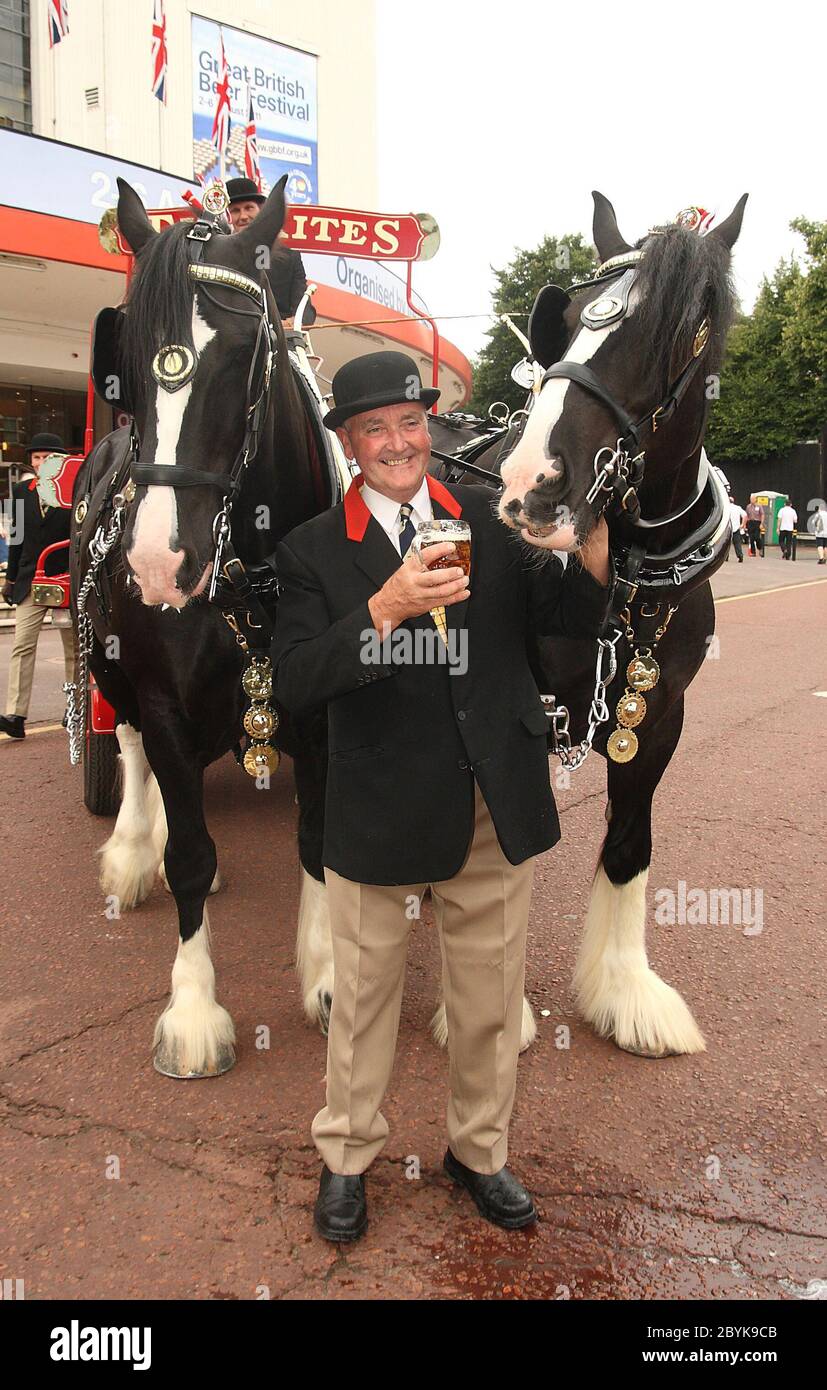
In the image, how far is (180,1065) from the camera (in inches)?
115

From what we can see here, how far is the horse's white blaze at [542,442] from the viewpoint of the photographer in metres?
2.01

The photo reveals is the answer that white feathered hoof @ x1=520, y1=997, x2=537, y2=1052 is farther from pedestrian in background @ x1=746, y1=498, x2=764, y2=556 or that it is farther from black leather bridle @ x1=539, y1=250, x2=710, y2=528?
pedestrian in background @ x1=746, y1=498, x2=764, y2=556

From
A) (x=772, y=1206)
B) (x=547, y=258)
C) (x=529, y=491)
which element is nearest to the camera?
(x=529, y=491)

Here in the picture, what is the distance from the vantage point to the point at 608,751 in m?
2.91

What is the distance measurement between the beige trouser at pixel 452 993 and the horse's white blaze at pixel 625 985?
90 cm

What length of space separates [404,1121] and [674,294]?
7.23 feet

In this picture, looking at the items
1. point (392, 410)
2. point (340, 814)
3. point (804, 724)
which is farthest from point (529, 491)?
point (804, 724)

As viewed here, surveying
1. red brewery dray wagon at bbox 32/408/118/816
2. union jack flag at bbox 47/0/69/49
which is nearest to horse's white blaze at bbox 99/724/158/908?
red brewery dray wagon at bbox 32/408/118/816

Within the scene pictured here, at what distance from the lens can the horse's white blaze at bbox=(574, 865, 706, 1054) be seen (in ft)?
10.1

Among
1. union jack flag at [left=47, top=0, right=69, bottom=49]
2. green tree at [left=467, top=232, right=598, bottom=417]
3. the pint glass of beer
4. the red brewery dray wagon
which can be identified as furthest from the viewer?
green tree at [left=467, top=232, right=598, bottom=417]

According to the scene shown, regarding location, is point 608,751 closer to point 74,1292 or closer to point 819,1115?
point 819,1115

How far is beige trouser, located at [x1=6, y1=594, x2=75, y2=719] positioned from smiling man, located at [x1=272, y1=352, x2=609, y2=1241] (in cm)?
495

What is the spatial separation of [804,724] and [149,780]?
5189 millimetres

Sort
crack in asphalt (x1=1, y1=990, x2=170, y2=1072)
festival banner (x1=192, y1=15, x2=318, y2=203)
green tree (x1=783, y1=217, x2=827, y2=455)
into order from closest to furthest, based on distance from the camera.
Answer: crack in asphalt (x1=1, y1=990, x2=170, y2=1072)
festival banner (x1=192, y1=15, x2=318, y2=203)
green tree (x1=783, y1=217, x2=827, y2=455)
